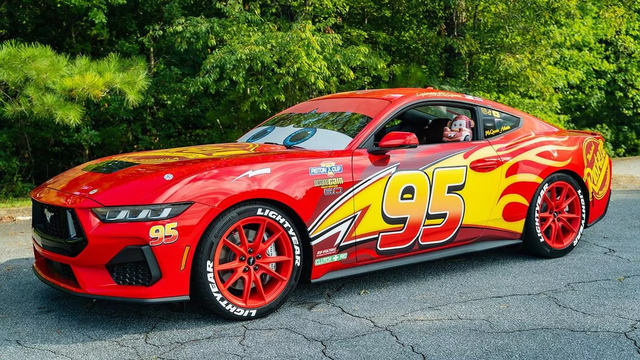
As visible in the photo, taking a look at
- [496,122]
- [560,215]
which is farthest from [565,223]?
[496,122]

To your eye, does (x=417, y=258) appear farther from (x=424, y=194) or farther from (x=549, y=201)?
(x=549, y=201)

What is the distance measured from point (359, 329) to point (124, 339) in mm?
1422

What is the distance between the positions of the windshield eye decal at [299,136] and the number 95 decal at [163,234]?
4.93 feet

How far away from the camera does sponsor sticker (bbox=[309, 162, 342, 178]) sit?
15.0 feet

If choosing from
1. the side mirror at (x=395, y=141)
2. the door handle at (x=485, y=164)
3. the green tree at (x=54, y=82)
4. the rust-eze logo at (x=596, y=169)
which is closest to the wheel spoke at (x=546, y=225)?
the rust-eze logo at (x=596, y=169)

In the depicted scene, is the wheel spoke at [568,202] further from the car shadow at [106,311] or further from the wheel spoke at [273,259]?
the wheel spoke at [273,259]

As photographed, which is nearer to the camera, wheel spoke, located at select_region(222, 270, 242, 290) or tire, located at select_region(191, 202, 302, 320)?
tire, located at select_region(191, 202, 302, 320)

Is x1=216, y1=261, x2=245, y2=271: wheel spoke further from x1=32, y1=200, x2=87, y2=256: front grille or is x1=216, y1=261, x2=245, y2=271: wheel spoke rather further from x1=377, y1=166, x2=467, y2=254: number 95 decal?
x1=377, y1=166, x2=467, y2=254: number 95 decal

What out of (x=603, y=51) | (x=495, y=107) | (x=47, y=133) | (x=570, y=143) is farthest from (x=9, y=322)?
(x=603, y=51)

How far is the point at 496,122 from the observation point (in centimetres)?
573

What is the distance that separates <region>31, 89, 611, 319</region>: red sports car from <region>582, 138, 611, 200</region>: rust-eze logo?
0.02 meters

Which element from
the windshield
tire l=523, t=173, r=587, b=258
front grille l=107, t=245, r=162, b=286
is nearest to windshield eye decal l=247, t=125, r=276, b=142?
the windshield

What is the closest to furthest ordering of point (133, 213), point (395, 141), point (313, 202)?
point (133, 213) → point (313, 202) → point (395, 141)

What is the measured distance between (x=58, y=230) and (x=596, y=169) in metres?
4.76
